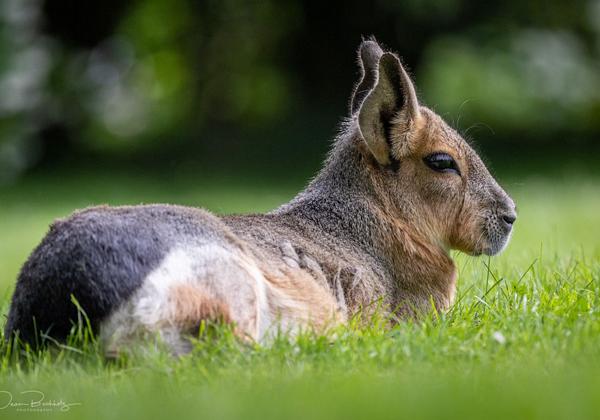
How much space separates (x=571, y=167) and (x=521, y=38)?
300cm

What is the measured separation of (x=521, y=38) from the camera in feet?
55.0

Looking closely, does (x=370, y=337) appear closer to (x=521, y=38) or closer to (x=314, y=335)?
(x=314, y=335)

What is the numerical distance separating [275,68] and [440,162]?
12.5 meters

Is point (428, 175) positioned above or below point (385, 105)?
below

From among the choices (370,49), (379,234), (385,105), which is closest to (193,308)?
(379,234)

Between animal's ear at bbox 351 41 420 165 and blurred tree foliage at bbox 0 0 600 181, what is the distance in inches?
421

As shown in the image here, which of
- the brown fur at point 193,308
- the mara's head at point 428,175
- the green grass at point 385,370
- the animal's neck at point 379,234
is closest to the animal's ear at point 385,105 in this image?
the mara's head at point 428,175

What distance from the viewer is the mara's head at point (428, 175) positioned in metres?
4.97

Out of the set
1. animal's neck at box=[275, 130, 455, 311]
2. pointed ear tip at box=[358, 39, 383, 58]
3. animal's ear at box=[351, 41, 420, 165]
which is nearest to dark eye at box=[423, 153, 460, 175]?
animal's ear at box=[351, 41, 420, 165]

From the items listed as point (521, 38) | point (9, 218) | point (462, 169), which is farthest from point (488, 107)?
point (462, 169)

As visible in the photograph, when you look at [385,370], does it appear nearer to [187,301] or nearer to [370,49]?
[187,301]

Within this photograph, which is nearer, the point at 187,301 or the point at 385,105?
the point at 187,301

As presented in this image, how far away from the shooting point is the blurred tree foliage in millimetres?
16172

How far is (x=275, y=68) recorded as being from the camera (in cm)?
1730
